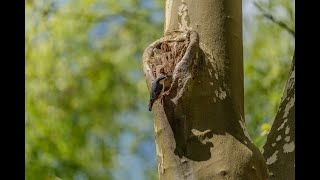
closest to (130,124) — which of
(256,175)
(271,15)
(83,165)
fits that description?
(83,165)

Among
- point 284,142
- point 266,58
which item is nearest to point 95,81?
point 266,58

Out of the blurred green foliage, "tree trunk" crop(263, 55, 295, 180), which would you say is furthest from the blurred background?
"tree trunk" crop(263, 55, 295, 180)

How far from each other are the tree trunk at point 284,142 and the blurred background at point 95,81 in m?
Answer: 3.10

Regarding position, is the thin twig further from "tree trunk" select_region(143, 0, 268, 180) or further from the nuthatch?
the nuthatch

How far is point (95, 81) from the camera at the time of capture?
16.0 ft

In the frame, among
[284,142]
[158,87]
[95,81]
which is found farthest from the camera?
[95,81]

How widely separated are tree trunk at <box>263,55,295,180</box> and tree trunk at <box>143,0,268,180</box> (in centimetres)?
31

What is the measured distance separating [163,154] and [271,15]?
387 centimetres

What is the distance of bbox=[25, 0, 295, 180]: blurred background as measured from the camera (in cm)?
480

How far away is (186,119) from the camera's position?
4.07ft

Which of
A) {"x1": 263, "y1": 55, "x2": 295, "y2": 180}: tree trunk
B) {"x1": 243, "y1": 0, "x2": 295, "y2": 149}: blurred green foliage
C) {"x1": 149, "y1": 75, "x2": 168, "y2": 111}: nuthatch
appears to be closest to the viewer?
{"x1": 149, "y1": 75, "x2": 168, "y2": 111}: nuthatch

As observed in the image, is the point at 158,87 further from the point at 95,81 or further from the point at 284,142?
the point at 95,81

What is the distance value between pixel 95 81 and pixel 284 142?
340cm
